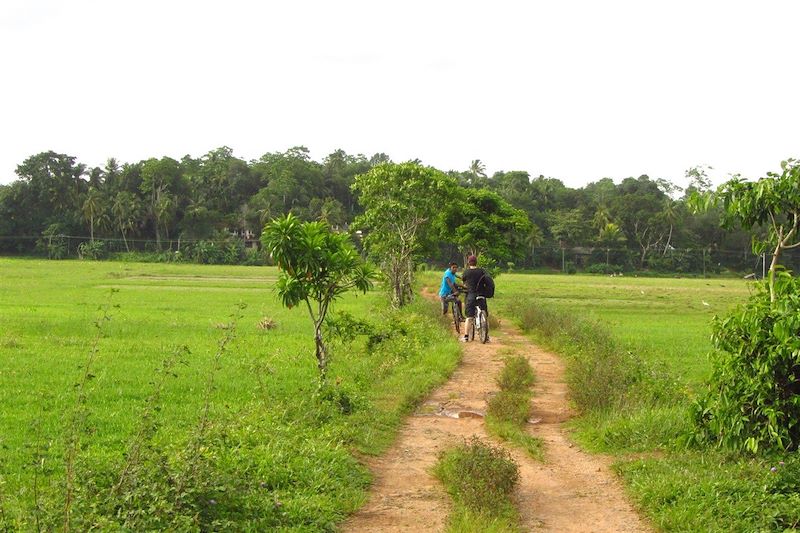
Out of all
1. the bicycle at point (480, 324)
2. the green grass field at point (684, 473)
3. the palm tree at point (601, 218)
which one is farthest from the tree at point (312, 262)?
the palm tree at point (601, 218)

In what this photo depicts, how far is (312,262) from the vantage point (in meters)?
9.69

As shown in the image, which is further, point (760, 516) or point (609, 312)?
point (609, 312)

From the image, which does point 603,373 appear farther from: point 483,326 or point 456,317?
point 456,317

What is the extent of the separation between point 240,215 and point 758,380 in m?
74.9

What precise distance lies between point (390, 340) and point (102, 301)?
17804mm

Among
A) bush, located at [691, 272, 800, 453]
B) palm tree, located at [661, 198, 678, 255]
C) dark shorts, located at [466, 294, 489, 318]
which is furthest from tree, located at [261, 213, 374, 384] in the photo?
palm tree, located at [661, 198, 678, 255]

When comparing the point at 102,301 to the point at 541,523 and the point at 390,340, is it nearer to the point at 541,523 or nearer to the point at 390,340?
the point at 390,340

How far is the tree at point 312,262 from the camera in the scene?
31.2 ft

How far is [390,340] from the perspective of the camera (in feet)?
47.0

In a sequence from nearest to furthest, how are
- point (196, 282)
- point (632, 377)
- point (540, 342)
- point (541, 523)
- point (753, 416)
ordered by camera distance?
point (541, 523) < point (753, 416) < point (632, 377) < point (540, 342) < point (196, 282)

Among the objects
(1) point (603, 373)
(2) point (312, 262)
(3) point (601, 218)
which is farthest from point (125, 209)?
(1) point (603, 373)

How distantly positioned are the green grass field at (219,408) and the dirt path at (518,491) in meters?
0.26

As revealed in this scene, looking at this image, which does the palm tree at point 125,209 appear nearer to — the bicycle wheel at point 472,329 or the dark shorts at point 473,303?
the bicycle wheel at point 472,329

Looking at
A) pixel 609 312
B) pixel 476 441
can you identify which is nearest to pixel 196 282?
pixel 609 312
